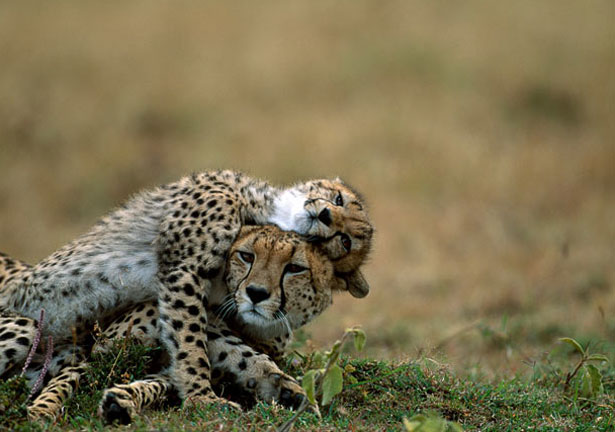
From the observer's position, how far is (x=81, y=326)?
3676 mm

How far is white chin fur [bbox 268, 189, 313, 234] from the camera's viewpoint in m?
3.62

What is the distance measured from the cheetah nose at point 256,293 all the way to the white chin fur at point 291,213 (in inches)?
13.4

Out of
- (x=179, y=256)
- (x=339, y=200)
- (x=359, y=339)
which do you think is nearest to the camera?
(x=359, y=339)

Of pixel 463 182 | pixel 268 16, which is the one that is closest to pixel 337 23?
pixel 268 16

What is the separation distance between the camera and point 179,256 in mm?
3555

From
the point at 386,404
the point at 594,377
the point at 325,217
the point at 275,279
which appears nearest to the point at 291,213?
the point at 325,217

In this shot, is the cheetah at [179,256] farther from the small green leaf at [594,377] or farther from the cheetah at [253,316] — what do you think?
the small green leaf at [594,377]

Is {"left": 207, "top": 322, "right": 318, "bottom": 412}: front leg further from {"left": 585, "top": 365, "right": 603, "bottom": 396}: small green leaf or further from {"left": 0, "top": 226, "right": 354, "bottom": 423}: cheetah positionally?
{"left": 585, "top": 365, "right": 603, "bottom": 396}: small green leaf

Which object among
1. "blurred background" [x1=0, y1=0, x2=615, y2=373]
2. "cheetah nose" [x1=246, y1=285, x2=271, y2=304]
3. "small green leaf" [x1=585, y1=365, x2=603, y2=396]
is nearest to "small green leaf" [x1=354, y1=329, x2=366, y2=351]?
"cheetah nose" [x1=246, y1=285, x2=271, y2=304]

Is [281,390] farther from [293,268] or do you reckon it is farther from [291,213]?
[291,213]

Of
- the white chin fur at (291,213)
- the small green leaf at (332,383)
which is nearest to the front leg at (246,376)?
the white chin fur at (291,213)

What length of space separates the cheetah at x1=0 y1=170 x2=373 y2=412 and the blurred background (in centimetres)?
186

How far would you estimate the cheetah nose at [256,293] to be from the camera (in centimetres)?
339

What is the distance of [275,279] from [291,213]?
371 mm
